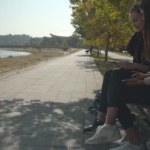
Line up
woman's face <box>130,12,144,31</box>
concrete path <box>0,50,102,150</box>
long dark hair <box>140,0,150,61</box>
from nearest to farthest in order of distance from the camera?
long dark hair <box>140,0,150,61</box>
woman's face <box>130,12,144,31</box>
concrete path <box>0,50,102,150</box>

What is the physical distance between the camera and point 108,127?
12.4 feet

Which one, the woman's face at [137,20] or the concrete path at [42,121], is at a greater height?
the woman's face at [137,20]

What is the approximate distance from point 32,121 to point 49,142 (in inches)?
53.0

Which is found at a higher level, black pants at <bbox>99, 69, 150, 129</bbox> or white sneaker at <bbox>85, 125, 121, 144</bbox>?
black pants at <bbox>99, 69, 150, 129</bbox>

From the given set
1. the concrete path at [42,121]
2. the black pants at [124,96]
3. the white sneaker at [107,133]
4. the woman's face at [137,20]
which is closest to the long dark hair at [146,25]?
the woman's face at [137,20]

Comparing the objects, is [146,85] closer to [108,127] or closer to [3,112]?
[108,127]

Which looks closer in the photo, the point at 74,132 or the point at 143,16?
the point at 143,16

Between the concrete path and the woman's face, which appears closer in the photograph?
the woman's face

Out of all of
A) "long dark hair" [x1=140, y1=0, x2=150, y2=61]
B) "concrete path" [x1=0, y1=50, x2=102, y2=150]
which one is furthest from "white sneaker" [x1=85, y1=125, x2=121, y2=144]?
"long dark hair" [x1=140, y1=0, x2=150, y2=61]

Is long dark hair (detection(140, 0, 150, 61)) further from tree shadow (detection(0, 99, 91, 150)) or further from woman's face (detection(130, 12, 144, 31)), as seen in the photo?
tree shadow (detection(0, 99, 91, 150))

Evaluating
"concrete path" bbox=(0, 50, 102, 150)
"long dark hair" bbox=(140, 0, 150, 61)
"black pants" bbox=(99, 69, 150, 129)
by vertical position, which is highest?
"long dark hair" bbox=(140, 0, 150, 61)

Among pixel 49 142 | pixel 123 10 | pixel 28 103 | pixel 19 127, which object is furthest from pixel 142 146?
pixel 123 10

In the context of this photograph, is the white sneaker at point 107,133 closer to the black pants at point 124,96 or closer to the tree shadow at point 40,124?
the black pants at point 124,96

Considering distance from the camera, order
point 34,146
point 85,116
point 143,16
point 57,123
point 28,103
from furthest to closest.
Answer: point 28,103 → point 85,116 → point 57,123 → point 34,146 → point 143,16
